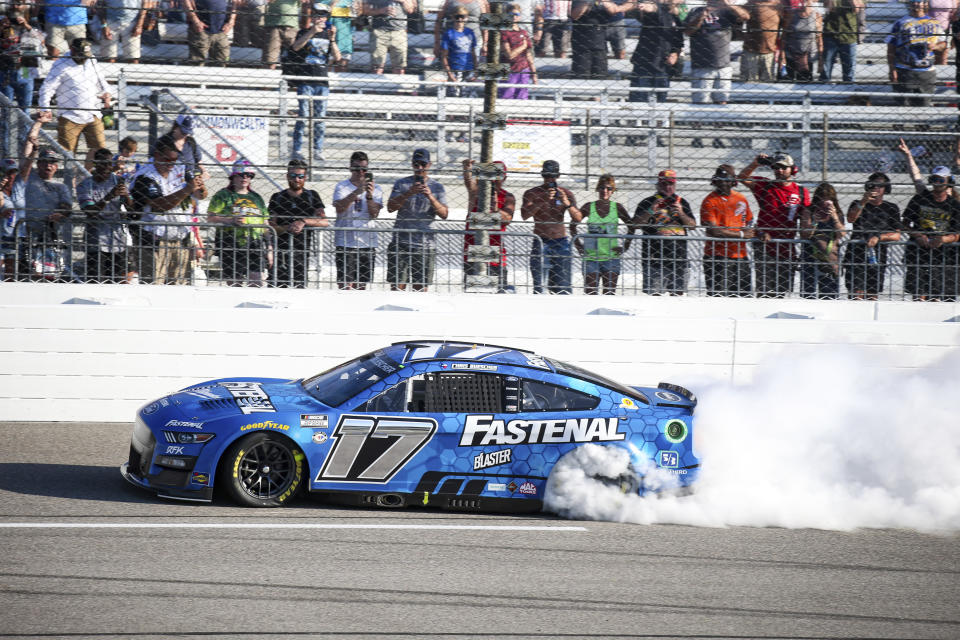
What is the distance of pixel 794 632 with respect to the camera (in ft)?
16.8

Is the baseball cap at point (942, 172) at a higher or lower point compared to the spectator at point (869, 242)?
higher

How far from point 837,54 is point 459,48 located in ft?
13.0

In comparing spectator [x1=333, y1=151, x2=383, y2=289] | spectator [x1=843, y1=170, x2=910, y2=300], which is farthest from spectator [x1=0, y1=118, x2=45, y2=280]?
spectator [x1=843, y1=170, x2=910, y2=300]

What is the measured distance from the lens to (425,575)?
5695mm

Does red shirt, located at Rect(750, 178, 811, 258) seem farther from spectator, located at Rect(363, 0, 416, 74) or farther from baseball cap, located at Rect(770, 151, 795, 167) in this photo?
spectator, located at Rect(363, 0, 416, 74)

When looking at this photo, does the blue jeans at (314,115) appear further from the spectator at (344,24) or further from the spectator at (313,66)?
the spectator at (344,24)

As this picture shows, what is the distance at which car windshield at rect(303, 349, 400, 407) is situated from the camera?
708cm

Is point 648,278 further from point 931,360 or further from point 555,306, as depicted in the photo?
point 931,360

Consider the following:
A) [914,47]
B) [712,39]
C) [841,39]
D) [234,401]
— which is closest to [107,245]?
[234,401]

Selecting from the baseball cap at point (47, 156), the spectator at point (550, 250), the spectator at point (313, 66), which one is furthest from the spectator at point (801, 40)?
the baseball cap at point (47, 156)

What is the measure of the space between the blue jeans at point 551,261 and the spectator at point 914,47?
4.18 m

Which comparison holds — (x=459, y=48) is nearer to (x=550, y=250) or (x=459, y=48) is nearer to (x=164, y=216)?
(x=550, y=250)

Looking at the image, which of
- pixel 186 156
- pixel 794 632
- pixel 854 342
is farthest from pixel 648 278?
pixel 794 632

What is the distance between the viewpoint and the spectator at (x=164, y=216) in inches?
377
